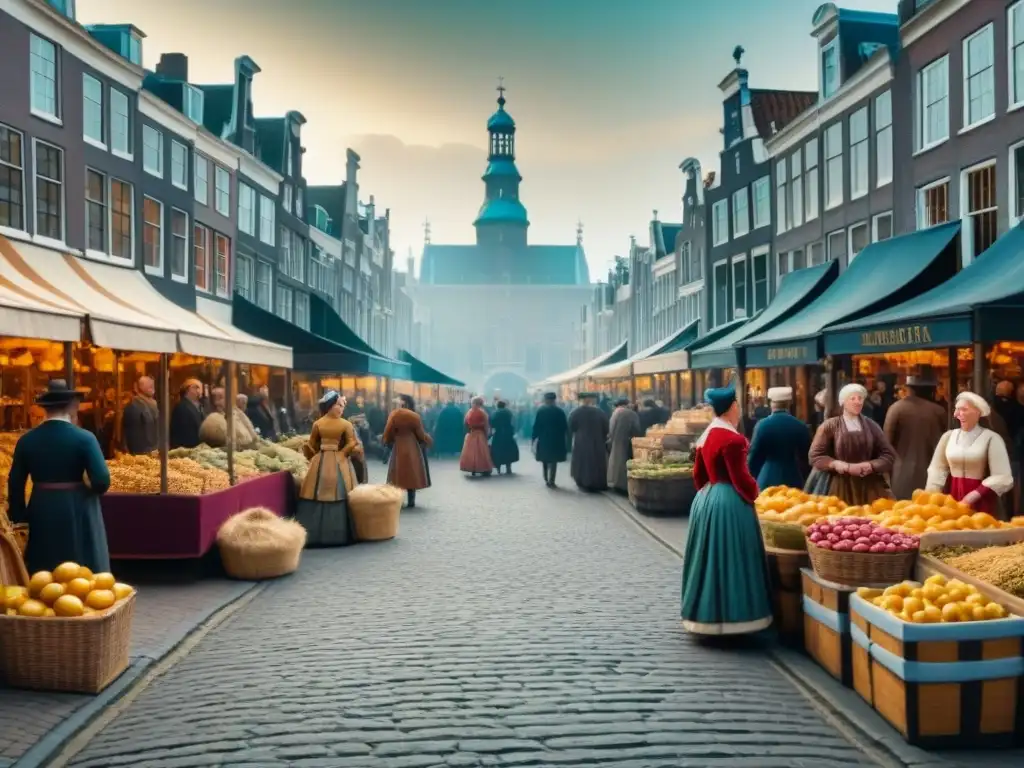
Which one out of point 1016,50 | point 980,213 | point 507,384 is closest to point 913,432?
point 980,213

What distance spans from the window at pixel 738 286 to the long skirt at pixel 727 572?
23.4 meters

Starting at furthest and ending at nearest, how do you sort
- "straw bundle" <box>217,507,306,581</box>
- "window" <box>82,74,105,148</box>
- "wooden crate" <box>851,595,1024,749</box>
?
"window" <box>82,74,105,148</box>
"straw bundle" <box>217,507,306,581</box>
"wooden crate" <box>851,595,1024,749</box>

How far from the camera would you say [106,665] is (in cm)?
612

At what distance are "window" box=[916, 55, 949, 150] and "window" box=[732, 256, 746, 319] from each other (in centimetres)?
1153

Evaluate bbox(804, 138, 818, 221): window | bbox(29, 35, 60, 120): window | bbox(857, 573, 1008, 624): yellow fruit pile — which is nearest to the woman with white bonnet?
bbox(857, 573, 1008, 624): yellow fruit pile

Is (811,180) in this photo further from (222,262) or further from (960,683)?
(960,683)

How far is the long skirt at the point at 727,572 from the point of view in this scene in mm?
6996

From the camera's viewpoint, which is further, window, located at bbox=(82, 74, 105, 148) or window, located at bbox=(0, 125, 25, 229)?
window, located at bbox=(82, 74, 105, 148)

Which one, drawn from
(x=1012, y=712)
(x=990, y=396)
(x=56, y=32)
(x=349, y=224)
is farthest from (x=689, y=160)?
(x=1012, y=712)

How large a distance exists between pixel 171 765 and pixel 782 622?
4.34 metres

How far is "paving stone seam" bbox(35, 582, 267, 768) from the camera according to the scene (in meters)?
4.91

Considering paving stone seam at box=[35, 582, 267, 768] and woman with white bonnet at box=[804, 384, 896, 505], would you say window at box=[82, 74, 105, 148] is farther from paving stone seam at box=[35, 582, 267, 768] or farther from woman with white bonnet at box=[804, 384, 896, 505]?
woman with white bonnet at box=[804, 384, 896, 505]

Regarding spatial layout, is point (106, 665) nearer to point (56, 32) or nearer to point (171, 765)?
point (171, 765)

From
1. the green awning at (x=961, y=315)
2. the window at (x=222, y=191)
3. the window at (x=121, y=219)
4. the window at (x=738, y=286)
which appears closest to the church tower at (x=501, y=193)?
the window at (x=738, y=286)
